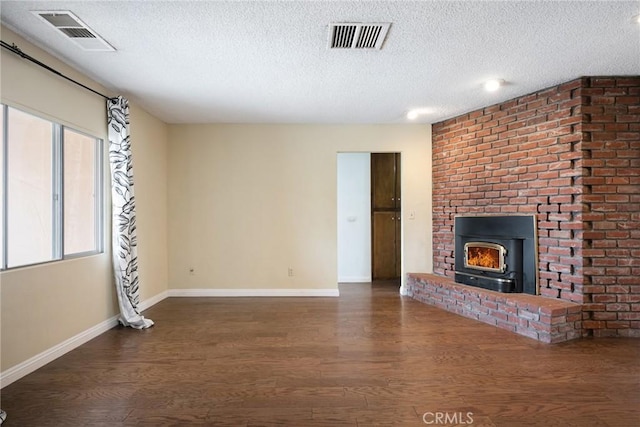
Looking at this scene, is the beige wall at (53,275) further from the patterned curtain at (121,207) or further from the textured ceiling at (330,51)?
the textured ceiling at (330,51)

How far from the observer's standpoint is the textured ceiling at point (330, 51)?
2.24 meters

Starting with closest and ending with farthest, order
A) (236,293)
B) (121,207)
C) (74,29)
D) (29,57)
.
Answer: (74,29), (29,57), (121,207), (236,293)

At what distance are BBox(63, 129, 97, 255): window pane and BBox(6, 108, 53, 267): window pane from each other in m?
0.20

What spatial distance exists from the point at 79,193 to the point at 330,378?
2.90 m

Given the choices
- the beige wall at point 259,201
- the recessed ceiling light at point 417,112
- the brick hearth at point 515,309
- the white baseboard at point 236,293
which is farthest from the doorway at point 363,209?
the brick hearth at point 515,309

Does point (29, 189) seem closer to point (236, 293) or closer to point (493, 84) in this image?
point (236, 293)

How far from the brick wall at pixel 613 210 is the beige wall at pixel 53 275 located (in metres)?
4.80

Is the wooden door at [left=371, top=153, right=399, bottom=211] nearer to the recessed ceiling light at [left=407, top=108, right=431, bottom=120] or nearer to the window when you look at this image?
the recessed ceiling light at [left=407, top=108, right=431, bottom=120]

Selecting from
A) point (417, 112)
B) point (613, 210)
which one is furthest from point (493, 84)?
point (613, 210)

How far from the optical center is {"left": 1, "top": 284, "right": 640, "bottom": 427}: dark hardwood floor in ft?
6.89

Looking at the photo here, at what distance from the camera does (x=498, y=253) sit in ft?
13.4

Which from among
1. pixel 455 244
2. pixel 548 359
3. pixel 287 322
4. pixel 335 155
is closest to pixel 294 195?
pixel 335 155

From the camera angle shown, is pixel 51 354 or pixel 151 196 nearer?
pixel 51 354

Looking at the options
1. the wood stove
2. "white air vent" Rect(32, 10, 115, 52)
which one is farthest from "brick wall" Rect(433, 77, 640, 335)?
"white air vent" Rect(32, 10, 115, 52)
